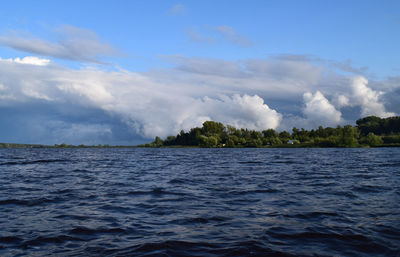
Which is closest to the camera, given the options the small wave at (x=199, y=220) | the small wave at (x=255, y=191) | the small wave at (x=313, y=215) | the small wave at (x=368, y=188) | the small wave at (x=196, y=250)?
the small wave at (x=196, y=250)

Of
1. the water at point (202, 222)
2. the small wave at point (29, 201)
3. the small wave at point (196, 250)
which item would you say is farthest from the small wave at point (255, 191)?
the small wave at point (29, 201)

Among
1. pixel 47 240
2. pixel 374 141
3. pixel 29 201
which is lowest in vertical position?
pixel 29 201

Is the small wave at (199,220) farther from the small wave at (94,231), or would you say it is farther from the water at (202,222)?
the small wave at (94,231)

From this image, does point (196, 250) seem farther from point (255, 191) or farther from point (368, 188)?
point (368, 188)

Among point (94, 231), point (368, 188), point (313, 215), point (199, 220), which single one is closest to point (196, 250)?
point (199, 220)

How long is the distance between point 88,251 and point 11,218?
19.9 ft

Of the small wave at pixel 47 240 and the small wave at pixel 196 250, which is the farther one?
the small wave at pixel 47 240

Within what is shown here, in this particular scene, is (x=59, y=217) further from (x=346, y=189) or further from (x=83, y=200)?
(x=346, y=189)

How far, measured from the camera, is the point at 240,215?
12945 millimetres

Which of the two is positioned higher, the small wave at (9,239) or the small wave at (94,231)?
the small wave at (9,239)

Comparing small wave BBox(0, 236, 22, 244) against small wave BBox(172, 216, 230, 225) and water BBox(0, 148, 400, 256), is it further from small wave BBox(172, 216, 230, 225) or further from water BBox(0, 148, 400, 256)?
small wave BBox(172, 216, 230, 225)

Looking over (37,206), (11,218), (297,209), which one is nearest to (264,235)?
(297,209)

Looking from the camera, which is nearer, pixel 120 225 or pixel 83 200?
pixel 120 225

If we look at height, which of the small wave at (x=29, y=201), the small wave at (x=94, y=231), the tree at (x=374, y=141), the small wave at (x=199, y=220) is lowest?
the small wave at (x=29, y=201)
